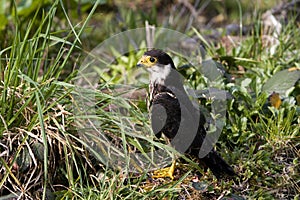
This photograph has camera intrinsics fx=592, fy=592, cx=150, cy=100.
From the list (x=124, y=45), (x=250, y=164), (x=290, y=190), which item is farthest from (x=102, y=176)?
(x=124, y=45)

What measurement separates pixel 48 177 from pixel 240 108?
1.43 meters

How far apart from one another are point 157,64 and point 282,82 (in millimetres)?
981

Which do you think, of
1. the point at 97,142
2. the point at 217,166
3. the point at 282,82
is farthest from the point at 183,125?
the point at 282,82

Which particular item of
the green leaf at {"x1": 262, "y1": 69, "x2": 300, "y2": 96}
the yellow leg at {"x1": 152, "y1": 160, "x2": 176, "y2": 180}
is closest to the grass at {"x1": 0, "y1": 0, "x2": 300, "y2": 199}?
the yellow leg at {"x1": 152, "y1": 160, "x2": 176, "y2": 180}

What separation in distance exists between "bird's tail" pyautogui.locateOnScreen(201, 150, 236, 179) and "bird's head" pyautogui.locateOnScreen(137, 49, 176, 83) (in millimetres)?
742

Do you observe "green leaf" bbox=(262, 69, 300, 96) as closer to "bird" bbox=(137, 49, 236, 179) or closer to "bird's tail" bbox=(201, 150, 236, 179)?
"bird" bbox=(137, 49, 236, 179)

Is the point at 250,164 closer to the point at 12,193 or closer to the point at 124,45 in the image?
the point at 12,193

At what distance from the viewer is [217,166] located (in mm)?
3605

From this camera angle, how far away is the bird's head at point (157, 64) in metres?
4.10

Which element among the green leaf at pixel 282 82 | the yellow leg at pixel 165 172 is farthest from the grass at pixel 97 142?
the green leaf at pixel 282 82

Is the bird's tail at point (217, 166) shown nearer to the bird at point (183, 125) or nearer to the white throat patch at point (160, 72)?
the bird at point (183, 125)

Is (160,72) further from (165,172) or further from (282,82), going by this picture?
(282,82)

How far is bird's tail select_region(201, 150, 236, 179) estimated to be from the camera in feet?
11.8

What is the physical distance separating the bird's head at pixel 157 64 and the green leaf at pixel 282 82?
781mm
